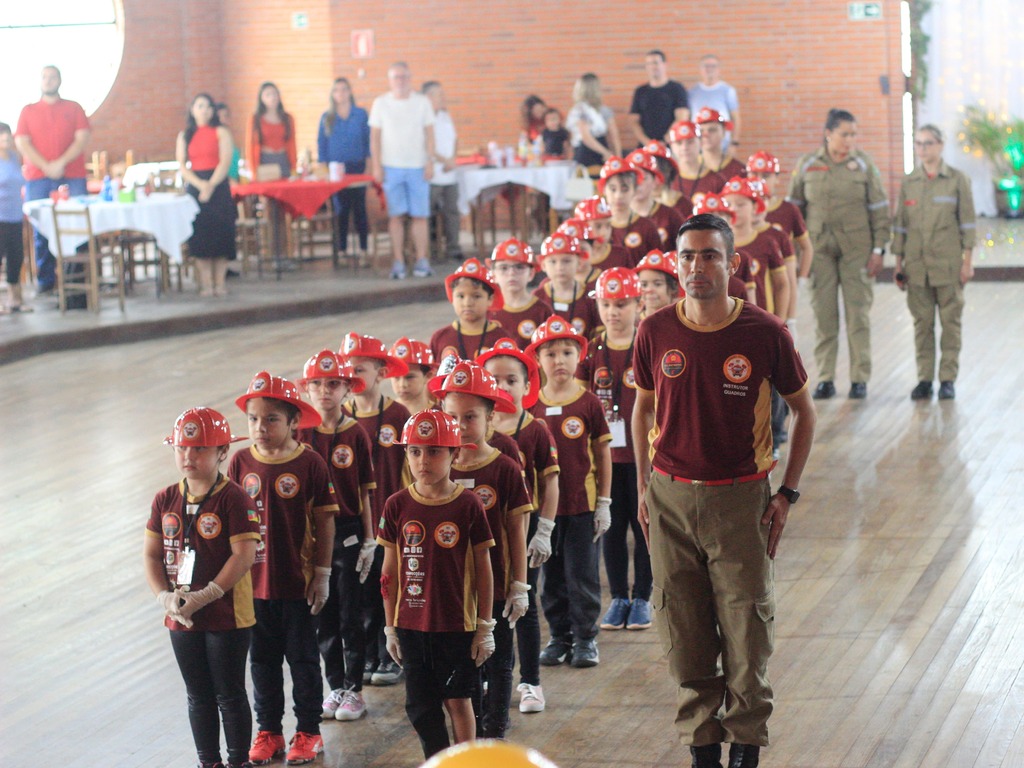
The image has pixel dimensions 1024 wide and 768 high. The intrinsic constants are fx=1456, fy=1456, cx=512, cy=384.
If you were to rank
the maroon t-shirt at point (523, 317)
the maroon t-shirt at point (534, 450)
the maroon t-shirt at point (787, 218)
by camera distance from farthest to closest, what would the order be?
the maroon t-shirt at point (787, 218)
the maroon t-shirt at point (523, 317)
the maroon t-shirt at point (534, 450)

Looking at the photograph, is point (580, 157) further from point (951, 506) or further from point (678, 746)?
point (678, 746)

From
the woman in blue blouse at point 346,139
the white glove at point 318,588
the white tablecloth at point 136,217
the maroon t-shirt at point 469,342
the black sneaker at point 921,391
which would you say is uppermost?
the woman in blue blouse at point 346,139

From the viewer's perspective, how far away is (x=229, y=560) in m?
4.04

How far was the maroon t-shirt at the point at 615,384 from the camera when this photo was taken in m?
5.49

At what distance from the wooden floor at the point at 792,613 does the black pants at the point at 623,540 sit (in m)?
0.23

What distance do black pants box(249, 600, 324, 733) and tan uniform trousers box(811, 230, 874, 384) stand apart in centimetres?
551

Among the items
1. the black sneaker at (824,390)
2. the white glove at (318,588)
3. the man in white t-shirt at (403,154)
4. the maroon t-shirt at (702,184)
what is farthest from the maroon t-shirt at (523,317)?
the man in white t-shirt at (403,154)

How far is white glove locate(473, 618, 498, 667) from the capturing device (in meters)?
3.98

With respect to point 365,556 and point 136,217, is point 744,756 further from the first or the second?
point 136,217

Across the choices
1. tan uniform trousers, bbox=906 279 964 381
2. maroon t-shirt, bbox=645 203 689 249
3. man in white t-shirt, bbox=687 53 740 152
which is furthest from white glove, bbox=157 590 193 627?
man in white t-shirt, bbox=687 53 740 152

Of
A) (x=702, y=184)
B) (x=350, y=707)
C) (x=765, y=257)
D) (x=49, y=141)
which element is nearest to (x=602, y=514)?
(x=350, y=707)

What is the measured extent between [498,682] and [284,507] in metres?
0.83

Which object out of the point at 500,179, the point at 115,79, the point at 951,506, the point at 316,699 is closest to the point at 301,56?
the point at 115,79

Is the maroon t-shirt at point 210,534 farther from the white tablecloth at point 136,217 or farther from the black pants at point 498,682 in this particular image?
the white tablecloth at point 136,217
